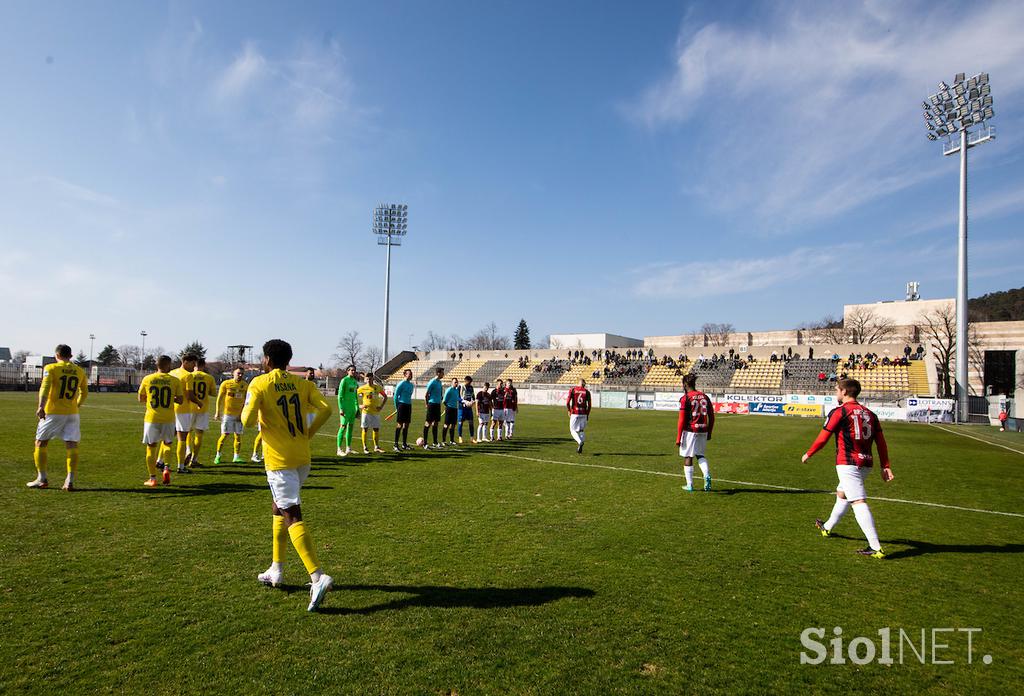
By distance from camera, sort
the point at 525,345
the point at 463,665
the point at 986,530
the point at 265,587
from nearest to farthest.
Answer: the point at 463,665
the point at 265,587
the point at 986,530
the point at 525,345

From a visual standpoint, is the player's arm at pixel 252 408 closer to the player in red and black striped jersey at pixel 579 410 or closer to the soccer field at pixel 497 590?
the soccer field at pixel 497 590

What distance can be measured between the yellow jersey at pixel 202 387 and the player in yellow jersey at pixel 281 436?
22.2ft

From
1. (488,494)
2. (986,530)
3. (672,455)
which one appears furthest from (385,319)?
(986,530)

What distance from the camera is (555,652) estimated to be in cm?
374

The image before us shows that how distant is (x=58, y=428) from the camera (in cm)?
845

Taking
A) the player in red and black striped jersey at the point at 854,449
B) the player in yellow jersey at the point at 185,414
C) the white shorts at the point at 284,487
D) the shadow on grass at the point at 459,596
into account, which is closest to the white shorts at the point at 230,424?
the player in yellow jersey at the point at 185,414

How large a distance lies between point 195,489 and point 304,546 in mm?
5663

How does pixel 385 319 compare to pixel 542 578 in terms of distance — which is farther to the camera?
pixel 385 319

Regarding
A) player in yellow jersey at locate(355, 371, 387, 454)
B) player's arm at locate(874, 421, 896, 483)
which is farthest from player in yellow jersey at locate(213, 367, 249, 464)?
player's arm at locate(874, 421, 896, 483)

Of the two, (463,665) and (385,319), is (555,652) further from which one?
(385,319)

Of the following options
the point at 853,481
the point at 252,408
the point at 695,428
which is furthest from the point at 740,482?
the point at 252,408

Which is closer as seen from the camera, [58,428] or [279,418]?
[279,418]

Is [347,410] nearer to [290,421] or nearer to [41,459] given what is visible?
[41,459]

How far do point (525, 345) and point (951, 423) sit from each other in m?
82.2
